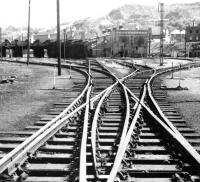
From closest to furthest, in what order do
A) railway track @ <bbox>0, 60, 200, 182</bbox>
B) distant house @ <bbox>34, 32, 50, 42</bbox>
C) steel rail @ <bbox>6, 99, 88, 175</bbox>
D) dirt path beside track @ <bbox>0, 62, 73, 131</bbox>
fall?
railway track @ <bbox>0, 60, 200, 182</bbox> → steel rail @ <bbox>6, 99, 88, 175</bbox> → dirt path beside track @ <bbox>0, 62, 73, 131</bbox> → distant house @ <bbox>34, 32, 50, 42</bbox>

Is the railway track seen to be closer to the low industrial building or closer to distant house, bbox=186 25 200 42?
the low industrial building

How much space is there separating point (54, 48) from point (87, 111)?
221 feet

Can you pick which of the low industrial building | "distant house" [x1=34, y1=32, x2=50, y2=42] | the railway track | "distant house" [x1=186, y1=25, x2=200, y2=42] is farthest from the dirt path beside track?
"distant house" [x1=34, y1=32, x2=50, y2=42]

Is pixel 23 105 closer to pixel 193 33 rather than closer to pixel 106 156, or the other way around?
pixel 106 156

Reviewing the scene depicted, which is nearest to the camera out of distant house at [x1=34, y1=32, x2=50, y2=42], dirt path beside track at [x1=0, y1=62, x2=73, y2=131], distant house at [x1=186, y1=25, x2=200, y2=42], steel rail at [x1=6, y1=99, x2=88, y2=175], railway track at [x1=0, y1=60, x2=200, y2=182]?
railway track at [x1=0, y1=60, x2=200, y2=182]

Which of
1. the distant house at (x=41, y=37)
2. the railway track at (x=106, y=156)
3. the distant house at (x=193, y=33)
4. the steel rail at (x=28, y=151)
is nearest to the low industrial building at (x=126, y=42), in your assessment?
the distant house at (x=193, y=33)

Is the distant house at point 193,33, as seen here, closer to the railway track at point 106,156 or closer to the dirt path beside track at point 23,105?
the dirt path beside track at point 23,105

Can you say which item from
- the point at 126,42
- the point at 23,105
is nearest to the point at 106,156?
the point at 23,105

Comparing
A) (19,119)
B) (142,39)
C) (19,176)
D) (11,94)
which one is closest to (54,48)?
(142,39)

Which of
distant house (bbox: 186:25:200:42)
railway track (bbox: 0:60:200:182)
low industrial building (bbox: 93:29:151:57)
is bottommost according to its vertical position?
railway track (bbox: 0:60:200:182)

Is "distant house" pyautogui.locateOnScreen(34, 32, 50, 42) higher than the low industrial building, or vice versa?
"distant house" pyautogui.locateOnScreen(34, 32, 50, 42)

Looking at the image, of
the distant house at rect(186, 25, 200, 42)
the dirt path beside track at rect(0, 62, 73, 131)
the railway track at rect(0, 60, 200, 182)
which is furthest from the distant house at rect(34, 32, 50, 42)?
the railway track at rect(0, 60, 200, 182)

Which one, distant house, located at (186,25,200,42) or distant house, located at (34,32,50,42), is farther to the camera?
distant house, located at (34,32,50,42)

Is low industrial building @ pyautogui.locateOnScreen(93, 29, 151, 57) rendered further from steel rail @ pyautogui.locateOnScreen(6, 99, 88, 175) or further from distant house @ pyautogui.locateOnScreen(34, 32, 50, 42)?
steel rail @ pyautogui.locateOnScreen(6, 99, 88, 175)
